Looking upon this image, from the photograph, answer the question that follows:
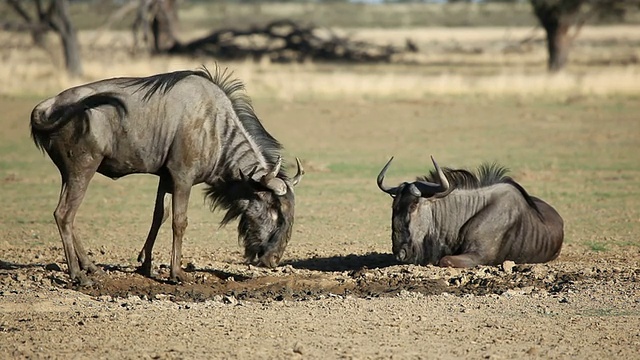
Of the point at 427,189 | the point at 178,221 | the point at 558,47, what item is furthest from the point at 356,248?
the point at 558,47

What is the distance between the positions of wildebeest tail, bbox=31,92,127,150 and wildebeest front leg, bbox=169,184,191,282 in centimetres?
82

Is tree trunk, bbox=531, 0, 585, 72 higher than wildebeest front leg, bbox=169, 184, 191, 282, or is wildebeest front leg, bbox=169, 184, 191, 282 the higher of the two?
tree trunk, bbox=531, 0, 585, 72

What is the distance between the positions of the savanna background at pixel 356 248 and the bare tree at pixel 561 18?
18.8ft

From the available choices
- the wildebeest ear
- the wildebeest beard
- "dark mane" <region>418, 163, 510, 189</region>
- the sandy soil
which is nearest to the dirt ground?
the sandy soil

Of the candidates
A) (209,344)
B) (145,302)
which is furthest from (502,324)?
(145,302)

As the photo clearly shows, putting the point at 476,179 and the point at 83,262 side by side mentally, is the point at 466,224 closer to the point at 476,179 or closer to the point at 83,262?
the point at 476,179

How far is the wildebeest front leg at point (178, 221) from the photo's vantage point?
9.12 m

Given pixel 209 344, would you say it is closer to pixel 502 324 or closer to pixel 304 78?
pixel 502 324

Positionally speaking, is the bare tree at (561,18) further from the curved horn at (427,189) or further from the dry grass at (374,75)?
the curved horn at (427,189)

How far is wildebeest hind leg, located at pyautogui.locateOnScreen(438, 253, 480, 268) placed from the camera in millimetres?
9664

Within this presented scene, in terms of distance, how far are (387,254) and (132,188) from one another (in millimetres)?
6110

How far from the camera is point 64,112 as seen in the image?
350 inches

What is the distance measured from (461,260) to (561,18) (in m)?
27.4

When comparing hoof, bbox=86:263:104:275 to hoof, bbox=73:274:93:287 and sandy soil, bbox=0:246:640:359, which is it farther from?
hoof, bbox=73:274:93:287
